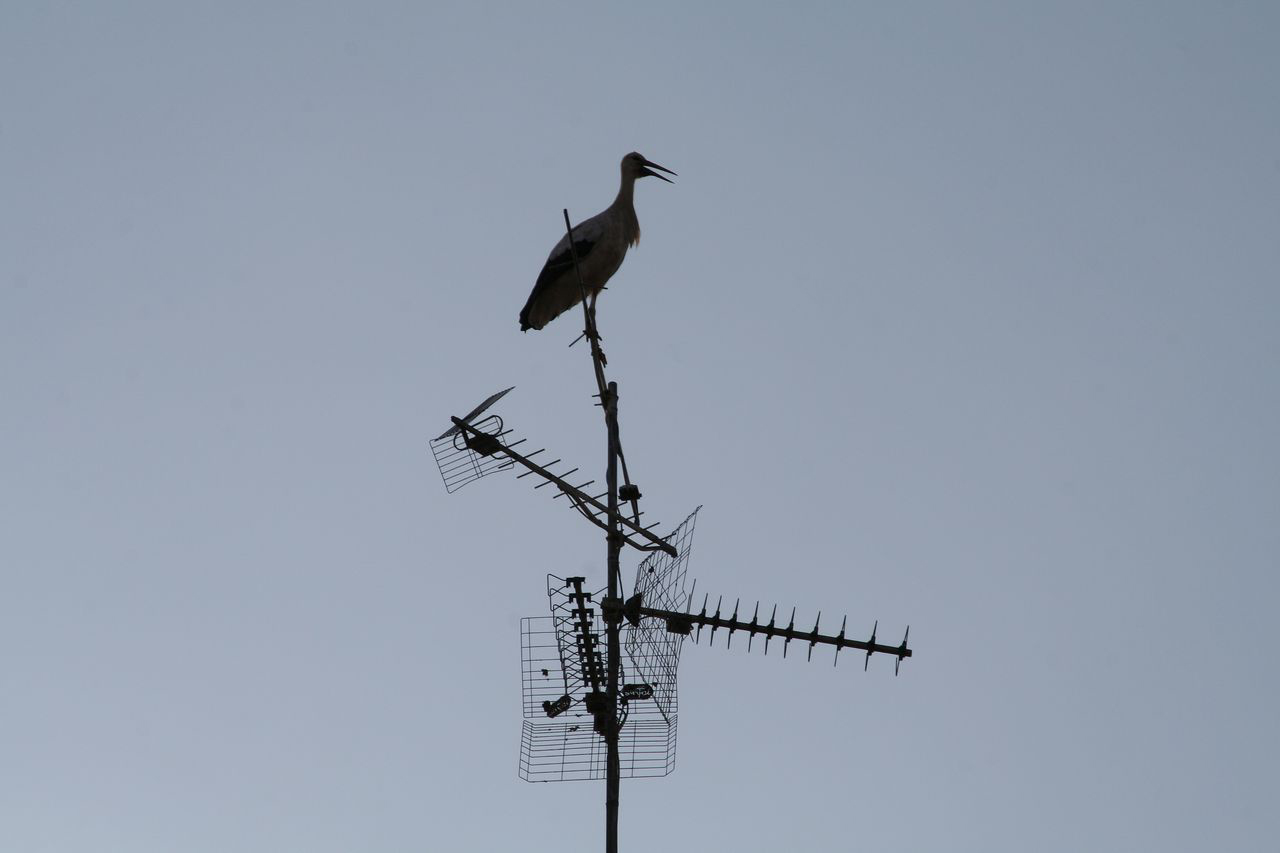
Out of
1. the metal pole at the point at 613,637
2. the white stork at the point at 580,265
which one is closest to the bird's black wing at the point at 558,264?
the white stork at the point at 580,265

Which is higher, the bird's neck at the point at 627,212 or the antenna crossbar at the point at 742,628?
the bird's neck at the point at 627,212

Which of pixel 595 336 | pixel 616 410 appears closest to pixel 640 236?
pixel 595 336

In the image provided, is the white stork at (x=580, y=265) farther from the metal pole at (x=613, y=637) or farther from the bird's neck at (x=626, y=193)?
the metal pole at (x=613, y=637)

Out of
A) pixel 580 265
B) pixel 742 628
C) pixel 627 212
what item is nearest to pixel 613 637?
pixel 742 628

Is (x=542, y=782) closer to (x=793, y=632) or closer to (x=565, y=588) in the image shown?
(x=565, y=588)

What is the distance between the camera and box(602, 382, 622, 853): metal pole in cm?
743

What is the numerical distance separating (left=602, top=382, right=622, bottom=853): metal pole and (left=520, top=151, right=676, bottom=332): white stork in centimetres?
604

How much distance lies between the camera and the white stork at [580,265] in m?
15.2

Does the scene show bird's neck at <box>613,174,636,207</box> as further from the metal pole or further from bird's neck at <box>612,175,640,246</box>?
the metal pole

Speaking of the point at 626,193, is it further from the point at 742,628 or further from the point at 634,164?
the point at 742,628

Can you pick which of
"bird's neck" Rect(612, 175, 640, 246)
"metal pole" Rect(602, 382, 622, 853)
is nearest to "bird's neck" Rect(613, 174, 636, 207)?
"bird's neck" Rect(612, 175, 640, 246)

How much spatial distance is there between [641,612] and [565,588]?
17.5 inches

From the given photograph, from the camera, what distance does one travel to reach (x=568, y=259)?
49.8 feet

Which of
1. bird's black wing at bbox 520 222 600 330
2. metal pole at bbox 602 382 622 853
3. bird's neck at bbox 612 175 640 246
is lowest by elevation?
metal pole at bbox 602 382 622 853
